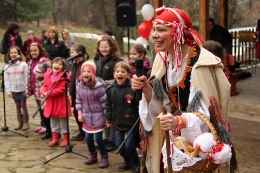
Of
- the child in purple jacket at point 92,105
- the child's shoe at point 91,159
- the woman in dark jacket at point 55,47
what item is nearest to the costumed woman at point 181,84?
the child in purple jacket at point 92,105

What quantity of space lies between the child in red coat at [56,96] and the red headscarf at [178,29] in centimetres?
320

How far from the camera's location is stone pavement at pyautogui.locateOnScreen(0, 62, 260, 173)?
5.05m

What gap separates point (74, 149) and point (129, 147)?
147 centimetres

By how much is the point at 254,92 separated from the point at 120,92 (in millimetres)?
4738

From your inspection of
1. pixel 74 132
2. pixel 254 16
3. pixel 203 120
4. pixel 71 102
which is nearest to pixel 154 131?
pixel 203 120

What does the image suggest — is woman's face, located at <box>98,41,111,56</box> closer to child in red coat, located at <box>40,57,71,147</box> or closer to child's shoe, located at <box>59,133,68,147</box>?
child in red coat, located at <box>40,57,71,147</box>

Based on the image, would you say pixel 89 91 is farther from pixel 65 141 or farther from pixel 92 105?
pixel 65 141

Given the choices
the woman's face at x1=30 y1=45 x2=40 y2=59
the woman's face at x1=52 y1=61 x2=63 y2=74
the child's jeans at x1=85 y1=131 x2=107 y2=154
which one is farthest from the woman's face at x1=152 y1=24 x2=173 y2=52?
the woman's face at x1=30 y1=45 x2=40 y2=59

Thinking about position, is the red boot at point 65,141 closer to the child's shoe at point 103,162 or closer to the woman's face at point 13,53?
the child's shoe at point 103,162

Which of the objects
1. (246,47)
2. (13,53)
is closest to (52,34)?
(13,53)

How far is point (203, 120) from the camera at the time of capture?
2.51 meters

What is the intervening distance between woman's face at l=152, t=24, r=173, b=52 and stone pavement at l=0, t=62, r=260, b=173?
103 inches

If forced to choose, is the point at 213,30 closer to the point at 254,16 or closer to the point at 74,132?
the point at 74,132

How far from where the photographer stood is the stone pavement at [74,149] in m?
5.05
